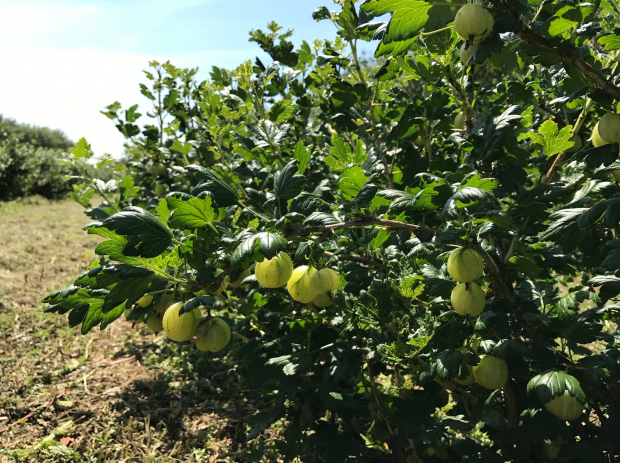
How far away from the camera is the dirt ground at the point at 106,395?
244cm

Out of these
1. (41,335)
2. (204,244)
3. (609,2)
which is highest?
(609,2)

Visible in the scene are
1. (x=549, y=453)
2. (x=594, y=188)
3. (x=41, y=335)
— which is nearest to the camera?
(x=594, y=188)

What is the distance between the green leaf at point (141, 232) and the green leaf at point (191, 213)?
5cm

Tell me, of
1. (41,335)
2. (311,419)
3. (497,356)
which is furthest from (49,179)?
(497,356)

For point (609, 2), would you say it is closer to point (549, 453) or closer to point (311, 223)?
point (311, 223)

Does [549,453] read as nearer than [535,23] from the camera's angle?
No

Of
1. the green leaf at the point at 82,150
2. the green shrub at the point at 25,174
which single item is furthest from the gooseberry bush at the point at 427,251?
the green shrub at the point at 25,174

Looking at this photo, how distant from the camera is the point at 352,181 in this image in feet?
4.24

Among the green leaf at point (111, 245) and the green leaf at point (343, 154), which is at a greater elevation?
the green leaf at point (343, 154)

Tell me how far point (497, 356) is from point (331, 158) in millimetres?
874

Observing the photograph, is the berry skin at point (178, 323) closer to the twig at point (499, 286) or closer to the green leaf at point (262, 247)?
the green leaf at point (262, 247)

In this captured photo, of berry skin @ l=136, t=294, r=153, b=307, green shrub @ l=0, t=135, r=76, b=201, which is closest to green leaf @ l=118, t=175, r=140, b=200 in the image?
berry skin @ l=136, t=294, r=153, b=307

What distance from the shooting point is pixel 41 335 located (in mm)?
3592

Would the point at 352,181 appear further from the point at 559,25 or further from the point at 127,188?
the point at 127,188
